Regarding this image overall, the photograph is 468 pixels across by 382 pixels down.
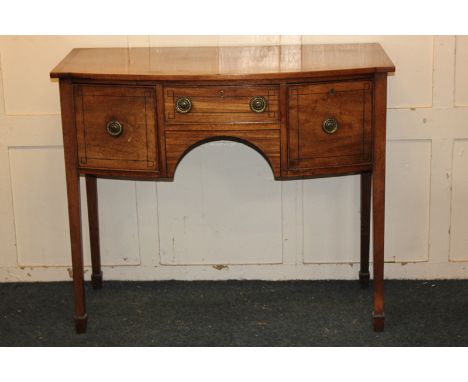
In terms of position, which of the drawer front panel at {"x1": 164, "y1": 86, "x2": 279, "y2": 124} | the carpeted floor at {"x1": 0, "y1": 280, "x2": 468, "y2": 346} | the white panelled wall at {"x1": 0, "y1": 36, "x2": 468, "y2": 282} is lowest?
the carpeted floor at {"x1": 0, "y1": 280, "x2": 468, "y2": 346}

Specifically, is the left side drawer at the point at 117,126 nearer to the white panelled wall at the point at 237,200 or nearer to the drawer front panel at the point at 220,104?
the drawer front panel at the point at 220,104

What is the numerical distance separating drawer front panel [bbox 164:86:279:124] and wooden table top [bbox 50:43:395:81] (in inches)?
2.0

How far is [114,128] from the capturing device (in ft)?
9.80

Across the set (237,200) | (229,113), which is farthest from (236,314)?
(229,113)

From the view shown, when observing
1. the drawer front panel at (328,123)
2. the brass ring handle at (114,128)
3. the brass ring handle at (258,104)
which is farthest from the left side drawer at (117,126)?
the drawer front panel at (328,123)

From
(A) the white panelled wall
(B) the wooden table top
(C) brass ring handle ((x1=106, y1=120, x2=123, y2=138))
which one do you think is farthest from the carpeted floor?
(B) the wooden table top

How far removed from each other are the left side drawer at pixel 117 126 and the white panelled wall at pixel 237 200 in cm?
56

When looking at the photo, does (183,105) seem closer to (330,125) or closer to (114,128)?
(114,128)

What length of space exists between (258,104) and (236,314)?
35.7 inches

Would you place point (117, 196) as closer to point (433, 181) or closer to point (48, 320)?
point (48, 320)

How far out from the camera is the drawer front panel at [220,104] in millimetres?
2920

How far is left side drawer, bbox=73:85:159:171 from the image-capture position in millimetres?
2959

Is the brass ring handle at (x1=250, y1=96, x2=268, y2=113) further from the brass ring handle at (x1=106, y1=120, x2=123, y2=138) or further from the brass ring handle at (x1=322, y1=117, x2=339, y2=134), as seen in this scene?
the brass ring handle at (x1=106, y1=120, x2=123, y2=138)

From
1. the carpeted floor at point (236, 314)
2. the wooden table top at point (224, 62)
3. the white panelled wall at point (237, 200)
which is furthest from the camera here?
the white panelled wall at point (237, 200)
